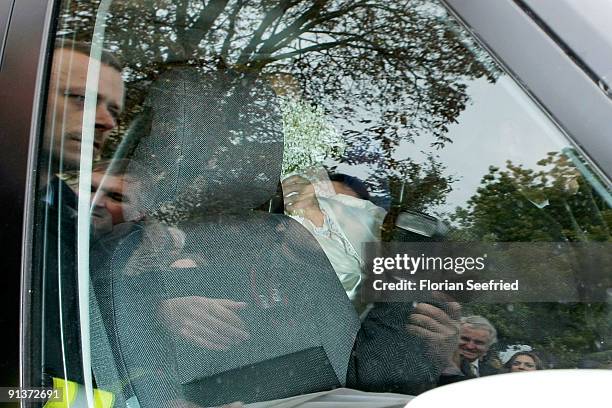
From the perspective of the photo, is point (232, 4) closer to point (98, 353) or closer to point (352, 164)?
point (352, 164)

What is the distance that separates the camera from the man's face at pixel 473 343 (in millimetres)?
1296

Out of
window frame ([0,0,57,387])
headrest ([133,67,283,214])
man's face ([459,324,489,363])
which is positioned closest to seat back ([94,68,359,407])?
headrest ([133,67,283,214])

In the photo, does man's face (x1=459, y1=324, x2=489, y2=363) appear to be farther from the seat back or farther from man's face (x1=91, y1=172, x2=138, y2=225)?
man's face (x1=91, y1=172, x2=138, y2=225)

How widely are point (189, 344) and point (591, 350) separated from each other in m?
0.70

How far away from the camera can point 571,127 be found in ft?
3.35

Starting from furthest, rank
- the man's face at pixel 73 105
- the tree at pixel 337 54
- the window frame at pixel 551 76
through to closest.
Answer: the man's face at pixel 73 105
the tree at pixel 337 54
the window frame at pixel 551 76

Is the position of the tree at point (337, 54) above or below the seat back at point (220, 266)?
above

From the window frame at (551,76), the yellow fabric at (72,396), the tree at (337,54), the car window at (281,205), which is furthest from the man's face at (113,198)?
the window frame at (551,76)

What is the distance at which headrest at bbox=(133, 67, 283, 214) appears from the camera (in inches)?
58.5

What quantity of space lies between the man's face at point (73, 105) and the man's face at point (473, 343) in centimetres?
79

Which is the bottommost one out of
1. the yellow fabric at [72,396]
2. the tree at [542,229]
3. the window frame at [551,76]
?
the yellow fabric at [72,396]

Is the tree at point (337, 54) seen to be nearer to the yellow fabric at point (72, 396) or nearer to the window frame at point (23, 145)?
the window frame at point (23, 145)

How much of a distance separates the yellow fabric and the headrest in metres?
0.37

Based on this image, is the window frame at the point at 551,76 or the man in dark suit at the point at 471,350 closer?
the window frame at the point at 551,76
